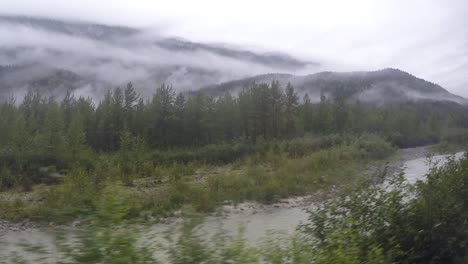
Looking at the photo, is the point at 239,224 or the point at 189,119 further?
the point at 189,119

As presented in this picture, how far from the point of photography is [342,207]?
235 inches

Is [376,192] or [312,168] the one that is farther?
[312,168]

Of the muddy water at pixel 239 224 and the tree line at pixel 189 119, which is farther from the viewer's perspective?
the tree line at pixel 189 119

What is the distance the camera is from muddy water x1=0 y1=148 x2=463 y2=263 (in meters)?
3.33

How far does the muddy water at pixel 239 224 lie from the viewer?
333 centimetres

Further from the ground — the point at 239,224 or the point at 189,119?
the point at 189,119

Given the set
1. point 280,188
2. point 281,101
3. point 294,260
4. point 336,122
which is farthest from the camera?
point 336,122

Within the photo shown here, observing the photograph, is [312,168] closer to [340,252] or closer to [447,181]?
[447,181]

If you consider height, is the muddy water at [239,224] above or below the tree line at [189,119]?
below

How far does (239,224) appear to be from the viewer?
13.9 feet

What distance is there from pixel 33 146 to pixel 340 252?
28.3 meters

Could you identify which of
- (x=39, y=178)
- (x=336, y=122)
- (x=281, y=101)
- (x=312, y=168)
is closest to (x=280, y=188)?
(x=312, y=168)

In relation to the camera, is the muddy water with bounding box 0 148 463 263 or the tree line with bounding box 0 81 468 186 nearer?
the muddy water with bounding box 0 148 463 263

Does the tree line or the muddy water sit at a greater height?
the tree line
